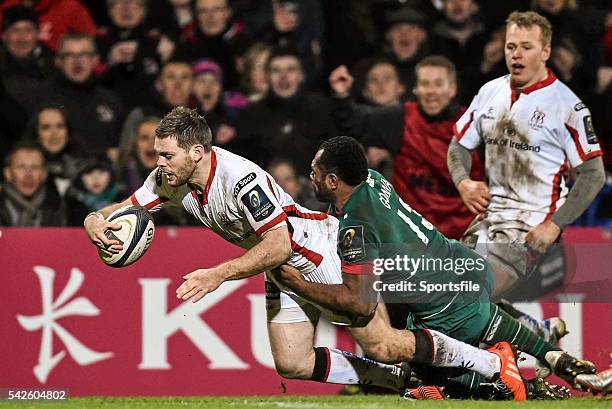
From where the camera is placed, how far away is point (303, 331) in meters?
8.14

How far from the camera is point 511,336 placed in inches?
323

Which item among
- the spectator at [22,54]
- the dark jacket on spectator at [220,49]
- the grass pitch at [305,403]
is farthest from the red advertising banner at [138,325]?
the dark jacket on spectator at [220,49]

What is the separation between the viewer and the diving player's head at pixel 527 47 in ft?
27.5

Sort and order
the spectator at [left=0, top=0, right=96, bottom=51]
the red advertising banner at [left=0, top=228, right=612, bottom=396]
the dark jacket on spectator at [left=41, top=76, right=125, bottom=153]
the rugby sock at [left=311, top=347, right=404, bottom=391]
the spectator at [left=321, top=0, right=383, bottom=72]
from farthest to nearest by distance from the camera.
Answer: the spectator at [left=0, top=0, right=96, bottom=51] < the spectator at [left=321, top=0, right=383, bottom=72] < the dark jacket on spectator at [left=41, top=76, right=125, bottom=153] < the red advertising banner at [left=0, top=228, right=612, bottom=396] < the rugby sock at [left=311, top=347, right=404, bottom=391]

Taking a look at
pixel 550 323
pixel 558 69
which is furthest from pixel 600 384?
pixel 558 69

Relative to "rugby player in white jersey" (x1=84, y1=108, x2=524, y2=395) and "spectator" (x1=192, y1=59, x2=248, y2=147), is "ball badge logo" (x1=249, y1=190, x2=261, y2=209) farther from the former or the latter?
"spectator" (x1=192, y1=59, x2=248, y2=147)

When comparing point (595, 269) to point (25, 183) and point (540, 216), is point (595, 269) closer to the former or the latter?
point (540, 216)

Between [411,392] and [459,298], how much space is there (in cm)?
64

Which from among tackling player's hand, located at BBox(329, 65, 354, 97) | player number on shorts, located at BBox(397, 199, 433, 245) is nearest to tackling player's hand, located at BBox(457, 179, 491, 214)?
player number on shorts, located at BBox(397, 199, 433, 245)

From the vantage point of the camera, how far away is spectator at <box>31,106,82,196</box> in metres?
10.3

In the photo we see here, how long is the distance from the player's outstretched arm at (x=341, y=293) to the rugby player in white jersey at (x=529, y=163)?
100cm

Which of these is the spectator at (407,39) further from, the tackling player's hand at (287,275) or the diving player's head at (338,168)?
the tackling player's hand at (287,275)

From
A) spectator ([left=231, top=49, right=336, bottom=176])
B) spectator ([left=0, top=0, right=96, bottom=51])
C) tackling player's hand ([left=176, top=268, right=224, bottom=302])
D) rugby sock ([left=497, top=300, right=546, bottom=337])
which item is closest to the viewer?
tackling player's hand ([left=176, top=268, right=224, bottom=302])

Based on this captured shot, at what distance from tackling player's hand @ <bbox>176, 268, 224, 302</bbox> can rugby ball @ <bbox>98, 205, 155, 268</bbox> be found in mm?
729
